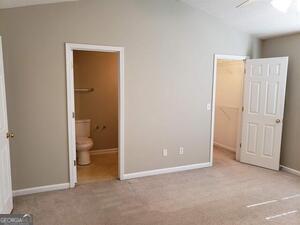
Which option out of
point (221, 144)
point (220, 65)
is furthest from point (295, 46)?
point (221, 144)

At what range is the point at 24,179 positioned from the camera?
305 cm

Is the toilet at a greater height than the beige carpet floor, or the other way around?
the toilet

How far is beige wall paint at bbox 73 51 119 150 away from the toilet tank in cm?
12

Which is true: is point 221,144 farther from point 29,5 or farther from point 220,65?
point 29,5

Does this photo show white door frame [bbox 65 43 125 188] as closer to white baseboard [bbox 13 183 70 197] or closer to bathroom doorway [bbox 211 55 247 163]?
white baseboard [bbox 13 183 70 197]

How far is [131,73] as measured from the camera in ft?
11.4

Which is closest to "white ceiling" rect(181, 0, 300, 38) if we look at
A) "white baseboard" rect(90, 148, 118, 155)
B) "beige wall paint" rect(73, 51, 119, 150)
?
"beige wall paint" rect(73, 51, 119, 150)

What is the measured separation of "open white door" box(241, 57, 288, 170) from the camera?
392cm

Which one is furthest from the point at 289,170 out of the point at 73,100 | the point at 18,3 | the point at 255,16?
the point at 18,3

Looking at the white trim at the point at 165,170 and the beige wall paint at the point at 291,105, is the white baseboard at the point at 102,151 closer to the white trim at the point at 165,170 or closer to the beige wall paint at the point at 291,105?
the white trim at the point at 165,170

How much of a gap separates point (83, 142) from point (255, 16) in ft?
11.7

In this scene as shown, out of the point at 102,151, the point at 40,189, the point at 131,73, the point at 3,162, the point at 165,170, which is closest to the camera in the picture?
the point at 3,162

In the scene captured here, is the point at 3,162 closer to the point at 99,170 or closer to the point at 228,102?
the point at 99,170

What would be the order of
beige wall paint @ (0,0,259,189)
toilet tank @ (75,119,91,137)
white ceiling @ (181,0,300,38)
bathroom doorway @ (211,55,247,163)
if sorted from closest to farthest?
beige wall paint @ (0,0,259,189)
white ceiling @ (181,0,300,38)
toilet tank @ (75,119,91,137)
bathroom doorway @ (211,55,247,163)
